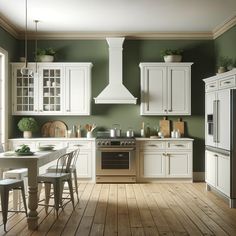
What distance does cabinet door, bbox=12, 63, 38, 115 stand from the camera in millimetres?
7703

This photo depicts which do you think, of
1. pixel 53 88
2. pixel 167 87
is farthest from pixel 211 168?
pixel 53 88

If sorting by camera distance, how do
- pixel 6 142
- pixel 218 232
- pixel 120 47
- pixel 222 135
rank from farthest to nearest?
1. pixel 120 47
2. pixel 6 142
3. pixel 222 135
4. pixel 218 232

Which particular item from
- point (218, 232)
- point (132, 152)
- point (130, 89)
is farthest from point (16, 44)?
point (218, 232)

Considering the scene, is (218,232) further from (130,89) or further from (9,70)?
(9,70)

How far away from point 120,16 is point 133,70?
1.60 metres

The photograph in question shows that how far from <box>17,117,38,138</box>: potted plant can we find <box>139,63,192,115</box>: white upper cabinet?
7.32 ft

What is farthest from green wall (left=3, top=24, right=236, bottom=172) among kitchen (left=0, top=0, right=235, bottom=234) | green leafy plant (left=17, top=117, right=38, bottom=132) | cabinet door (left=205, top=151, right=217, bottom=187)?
cabinet door (left=205, top=151, right=217, bottom=187)

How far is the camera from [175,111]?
780 cm

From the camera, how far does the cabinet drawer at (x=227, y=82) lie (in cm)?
557

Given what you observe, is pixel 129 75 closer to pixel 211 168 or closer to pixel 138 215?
pixel 211 168

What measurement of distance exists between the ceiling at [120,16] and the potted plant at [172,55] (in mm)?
Result: 416

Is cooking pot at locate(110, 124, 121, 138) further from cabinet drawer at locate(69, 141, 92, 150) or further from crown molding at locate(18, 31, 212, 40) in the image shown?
crown molding at locate(18, 31, 212, 40)

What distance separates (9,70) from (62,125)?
1.55 meters

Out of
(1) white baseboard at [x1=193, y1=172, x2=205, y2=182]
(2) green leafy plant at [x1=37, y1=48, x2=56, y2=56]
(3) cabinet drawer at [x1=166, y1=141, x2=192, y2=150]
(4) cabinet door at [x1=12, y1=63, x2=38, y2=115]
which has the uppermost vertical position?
(2) green leafy plant at [x1=37, y1=48, x2=56, y2=56]
